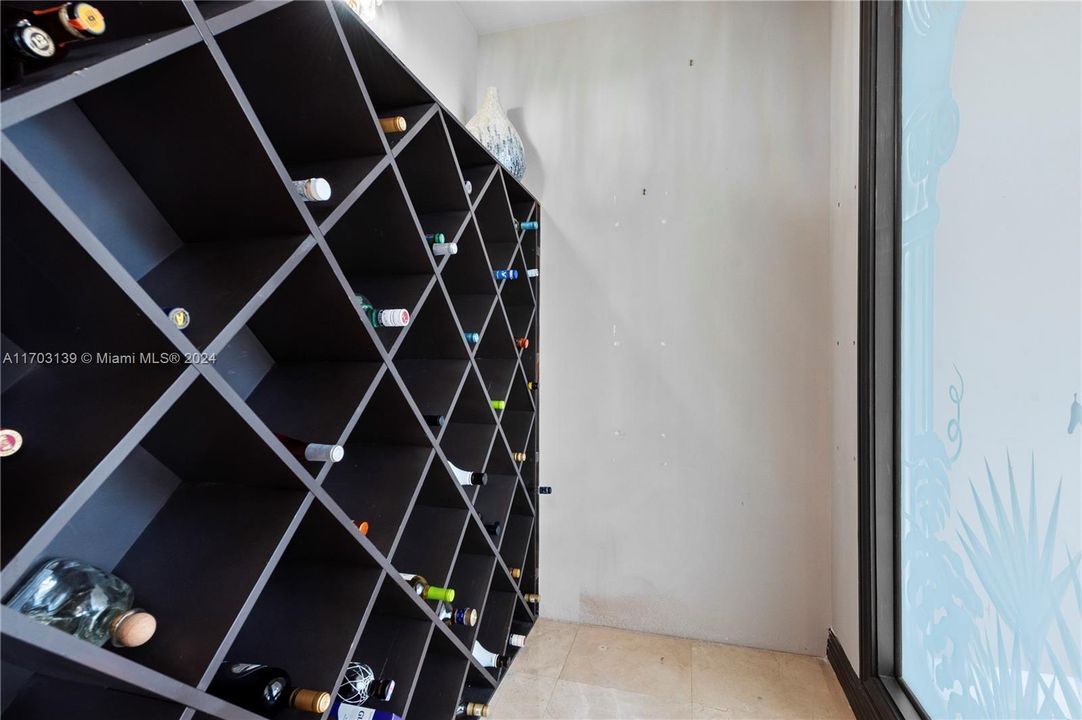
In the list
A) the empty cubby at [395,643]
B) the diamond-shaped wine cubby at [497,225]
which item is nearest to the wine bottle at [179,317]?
the empty cubby at [395,643]

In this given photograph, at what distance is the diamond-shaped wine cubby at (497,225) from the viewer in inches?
62.4

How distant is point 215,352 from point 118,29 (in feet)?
1.36

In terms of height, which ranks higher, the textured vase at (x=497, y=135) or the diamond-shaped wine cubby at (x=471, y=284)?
the textured vase at (x=497, y=135)

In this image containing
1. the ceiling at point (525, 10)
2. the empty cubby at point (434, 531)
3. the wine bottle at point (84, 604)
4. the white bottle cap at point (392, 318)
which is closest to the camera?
the wine bottle at point (84, 604)

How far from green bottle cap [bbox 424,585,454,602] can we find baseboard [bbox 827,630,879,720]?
3.83 feet

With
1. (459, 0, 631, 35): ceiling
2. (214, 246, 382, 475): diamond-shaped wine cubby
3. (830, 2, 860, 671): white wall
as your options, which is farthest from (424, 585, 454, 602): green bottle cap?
(459, 0, 631, 35): ceiling

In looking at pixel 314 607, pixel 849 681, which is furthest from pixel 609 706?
pixel 314 607

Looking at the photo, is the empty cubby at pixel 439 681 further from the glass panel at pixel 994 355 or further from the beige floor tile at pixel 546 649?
the glass panel at pixel 994 355

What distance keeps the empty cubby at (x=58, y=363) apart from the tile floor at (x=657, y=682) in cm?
134

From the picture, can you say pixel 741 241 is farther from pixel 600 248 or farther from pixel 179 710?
pixel 179 710

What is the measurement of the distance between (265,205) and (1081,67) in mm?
1194

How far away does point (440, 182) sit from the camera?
1271 millimetres

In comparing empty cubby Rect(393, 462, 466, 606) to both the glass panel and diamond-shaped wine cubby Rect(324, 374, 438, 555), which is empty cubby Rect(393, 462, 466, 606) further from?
the glass panel

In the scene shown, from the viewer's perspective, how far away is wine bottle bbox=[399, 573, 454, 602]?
1.08m
